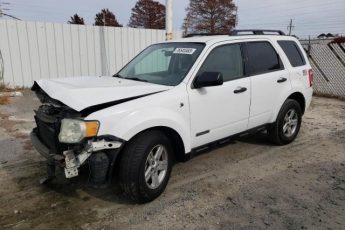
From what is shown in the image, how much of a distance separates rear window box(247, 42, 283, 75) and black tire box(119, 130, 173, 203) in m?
2.04

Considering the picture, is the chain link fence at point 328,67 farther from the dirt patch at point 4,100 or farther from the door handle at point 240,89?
the dirt patch at point 4,100

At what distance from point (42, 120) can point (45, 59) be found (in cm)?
769

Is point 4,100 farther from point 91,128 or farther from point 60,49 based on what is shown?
point 91,128

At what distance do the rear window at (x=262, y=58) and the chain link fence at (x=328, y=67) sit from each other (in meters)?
6.74

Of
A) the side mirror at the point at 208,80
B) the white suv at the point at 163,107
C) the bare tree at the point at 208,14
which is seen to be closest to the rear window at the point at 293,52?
the white suv at the point at 163,107

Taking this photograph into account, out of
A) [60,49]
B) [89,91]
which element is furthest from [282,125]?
[60,49]

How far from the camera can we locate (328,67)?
37.4ft

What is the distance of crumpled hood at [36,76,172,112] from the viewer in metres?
3.44

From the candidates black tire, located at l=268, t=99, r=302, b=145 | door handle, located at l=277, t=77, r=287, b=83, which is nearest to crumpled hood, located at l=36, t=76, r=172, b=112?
door handle, located at l=277, t=77, r=287, b=83

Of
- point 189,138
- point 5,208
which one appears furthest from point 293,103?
point 5,208

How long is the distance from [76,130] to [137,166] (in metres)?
0.71

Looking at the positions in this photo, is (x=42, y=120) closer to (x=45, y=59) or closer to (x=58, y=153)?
(x=58, y=153)

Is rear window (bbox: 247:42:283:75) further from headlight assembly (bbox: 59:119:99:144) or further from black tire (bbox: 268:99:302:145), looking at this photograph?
headlight assembly (bbox: 59:119:99:144)

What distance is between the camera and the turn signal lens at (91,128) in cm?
327
